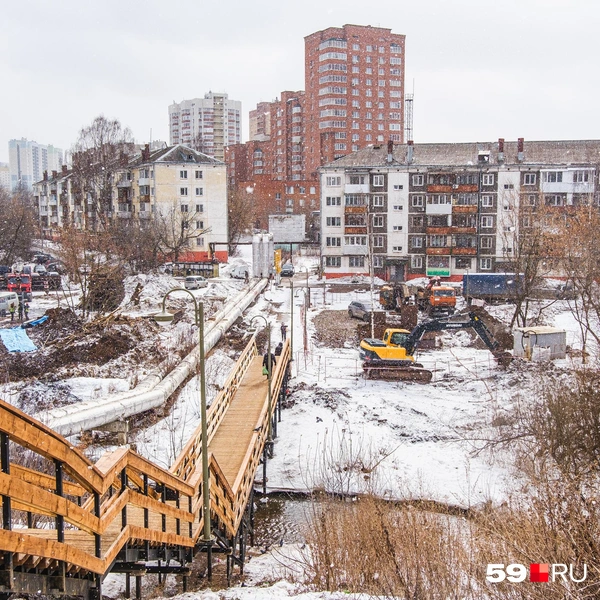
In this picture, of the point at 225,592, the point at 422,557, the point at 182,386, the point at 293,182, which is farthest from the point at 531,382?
the point at 293,182

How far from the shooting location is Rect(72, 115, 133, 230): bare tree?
63406mm

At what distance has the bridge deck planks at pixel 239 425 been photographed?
1662 cm

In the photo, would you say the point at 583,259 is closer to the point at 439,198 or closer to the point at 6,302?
the point at 439,198

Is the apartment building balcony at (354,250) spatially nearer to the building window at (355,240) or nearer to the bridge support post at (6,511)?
the building window at (355,240)

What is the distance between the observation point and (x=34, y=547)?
20.5ft

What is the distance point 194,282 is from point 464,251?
Answer: 22283 millimetres

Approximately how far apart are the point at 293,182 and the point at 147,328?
64.5m

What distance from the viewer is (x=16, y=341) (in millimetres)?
29703

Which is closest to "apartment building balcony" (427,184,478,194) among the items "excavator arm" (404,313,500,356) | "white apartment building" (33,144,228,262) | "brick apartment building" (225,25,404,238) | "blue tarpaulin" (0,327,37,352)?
"white apartment building" (33,144,228,262)

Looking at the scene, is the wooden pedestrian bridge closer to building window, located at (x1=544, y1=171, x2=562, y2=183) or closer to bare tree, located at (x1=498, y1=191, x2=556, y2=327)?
bare tree, located at (x1=498, y1=191, x2=556, y2=327)

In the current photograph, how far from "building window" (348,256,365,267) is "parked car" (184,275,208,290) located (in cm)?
1343

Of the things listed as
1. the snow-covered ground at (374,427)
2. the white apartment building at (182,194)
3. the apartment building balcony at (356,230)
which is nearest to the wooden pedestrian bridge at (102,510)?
the snow-covered ground at (374,427)

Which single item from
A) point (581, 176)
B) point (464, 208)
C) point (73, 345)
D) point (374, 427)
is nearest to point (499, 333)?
point (374, 427)

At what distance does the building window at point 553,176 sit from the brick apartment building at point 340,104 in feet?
136
